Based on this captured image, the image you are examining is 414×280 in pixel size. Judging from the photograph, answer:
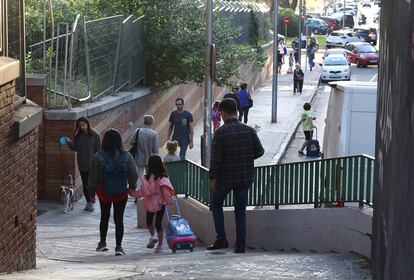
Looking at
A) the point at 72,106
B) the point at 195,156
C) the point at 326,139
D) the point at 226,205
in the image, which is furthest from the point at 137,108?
the point at 226,205

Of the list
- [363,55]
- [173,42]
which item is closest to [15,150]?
[173,42]

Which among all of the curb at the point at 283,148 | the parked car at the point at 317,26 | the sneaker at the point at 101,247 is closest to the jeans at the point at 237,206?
the sneaker at the point at 101,247

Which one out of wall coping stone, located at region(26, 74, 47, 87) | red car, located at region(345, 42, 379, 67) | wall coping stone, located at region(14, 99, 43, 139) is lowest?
red car, located at region(345, 42, 379, 67)

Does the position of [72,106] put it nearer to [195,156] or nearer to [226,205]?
[226,205]

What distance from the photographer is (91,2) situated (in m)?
24.9

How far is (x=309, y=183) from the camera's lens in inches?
479

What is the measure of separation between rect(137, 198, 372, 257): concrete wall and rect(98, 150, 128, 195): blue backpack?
2.02 meters

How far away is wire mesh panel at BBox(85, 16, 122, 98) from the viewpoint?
2030cm

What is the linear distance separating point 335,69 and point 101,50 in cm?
3002

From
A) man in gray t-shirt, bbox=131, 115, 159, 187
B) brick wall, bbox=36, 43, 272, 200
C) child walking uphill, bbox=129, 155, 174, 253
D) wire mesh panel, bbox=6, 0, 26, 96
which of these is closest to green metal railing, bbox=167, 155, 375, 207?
child walking uphill, bbox=129, 155, 174, 253

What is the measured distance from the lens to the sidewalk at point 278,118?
2702 centimetres

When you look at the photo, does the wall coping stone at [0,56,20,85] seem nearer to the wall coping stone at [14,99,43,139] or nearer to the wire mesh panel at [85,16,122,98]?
the wall coping stone at [14,99,43,139]

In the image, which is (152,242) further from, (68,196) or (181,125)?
(181,125)

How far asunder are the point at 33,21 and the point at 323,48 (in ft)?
183
